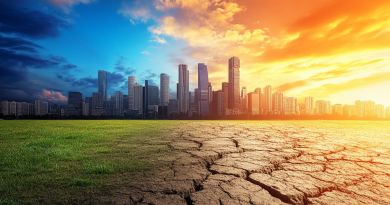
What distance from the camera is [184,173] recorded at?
2479 millimetres

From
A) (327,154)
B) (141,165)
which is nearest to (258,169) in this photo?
(141,165)

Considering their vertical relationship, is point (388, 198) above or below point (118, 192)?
below

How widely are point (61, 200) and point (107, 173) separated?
0.71 meters

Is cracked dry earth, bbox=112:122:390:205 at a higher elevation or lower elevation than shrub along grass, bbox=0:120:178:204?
lower

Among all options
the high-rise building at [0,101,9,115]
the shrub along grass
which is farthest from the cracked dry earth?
the high-rise building at [0,101,9,115]

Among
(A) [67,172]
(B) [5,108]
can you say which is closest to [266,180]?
(A) [67,172]

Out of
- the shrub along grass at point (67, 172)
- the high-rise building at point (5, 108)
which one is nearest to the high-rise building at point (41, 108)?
the high-rise building at point (5, 108)

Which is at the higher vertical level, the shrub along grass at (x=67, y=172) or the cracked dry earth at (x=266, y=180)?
the shrub along grass at (x=67, y=172)

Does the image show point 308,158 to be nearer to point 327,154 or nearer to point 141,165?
point 327,154

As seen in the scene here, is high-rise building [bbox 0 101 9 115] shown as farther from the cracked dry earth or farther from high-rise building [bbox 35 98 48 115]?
the cracked dry earth

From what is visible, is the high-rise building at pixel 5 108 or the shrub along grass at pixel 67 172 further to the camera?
the high-rise building at pixel 5 108

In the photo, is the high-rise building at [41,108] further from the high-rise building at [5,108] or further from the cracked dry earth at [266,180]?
the cracked dry earth at [266,180]

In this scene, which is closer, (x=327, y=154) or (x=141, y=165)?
(x=141, y=165)

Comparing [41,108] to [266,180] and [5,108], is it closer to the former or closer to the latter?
[5,108]
